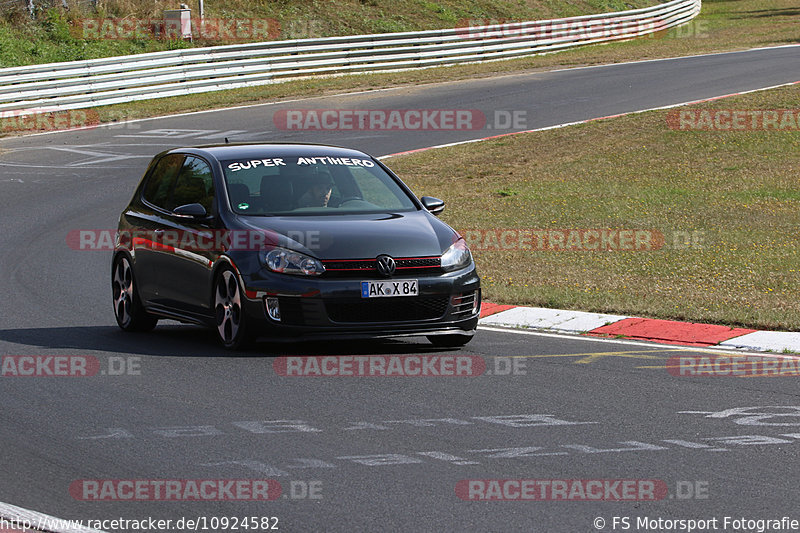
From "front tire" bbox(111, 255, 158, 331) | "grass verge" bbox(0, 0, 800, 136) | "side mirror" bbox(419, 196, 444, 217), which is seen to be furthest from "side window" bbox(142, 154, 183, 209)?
"grass verge" bbox(0, 0, 800, 136)

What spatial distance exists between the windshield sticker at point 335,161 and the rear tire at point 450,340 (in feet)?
5.73

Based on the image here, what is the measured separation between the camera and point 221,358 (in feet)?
30.9

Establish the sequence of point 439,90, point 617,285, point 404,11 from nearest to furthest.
→ point 617,285
point 439,90
point 404,11

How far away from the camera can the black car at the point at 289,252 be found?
→ 9.19 meters

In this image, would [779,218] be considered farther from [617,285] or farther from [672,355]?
[672,355]

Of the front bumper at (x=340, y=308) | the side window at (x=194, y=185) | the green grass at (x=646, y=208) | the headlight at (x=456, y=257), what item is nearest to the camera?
the front bumper at (x=340, y=308)

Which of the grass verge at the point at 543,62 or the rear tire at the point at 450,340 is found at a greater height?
the rear tire at the point at 450,340

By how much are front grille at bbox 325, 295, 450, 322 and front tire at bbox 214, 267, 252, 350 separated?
73cm

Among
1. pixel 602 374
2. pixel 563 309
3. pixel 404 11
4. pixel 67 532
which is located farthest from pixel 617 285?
pixel 404 11

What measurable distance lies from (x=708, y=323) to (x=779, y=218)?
6.73 meters

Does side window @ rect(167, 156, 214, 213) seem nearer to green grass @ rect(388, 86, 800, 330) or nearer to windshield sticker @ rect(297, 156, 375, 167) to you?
windshield sticker @ rect(297, 156, 375, 167)

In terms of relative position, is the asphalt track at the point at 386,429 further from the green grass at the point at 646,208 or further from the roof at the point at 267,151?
the green grass at the point at 646,208

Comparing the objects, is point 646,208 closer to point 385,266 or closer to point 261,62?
point 385,266

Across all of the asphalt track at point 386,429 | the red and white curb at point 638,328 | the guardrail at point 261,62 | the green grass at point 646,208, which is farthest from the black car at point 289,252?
the guardrail at point 261,62
